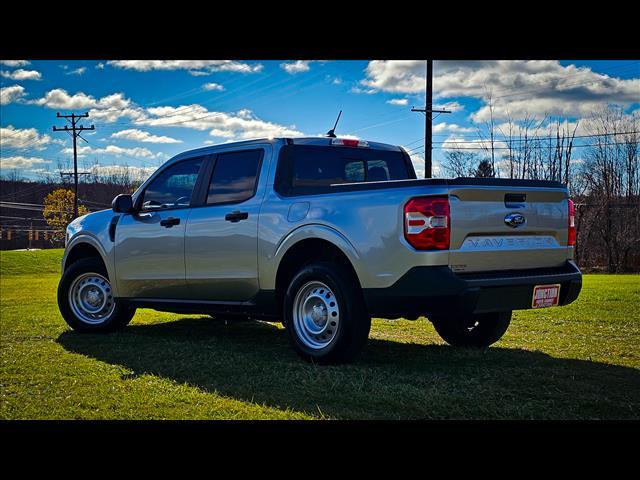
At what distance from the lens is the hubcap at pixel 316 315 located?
6387 millimetres

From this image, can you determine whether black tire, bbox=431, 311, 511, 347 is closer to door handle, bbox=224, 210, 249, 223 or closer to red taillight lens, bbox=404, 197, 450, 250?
red taillight lens, bbox=404, 197, 450, 250

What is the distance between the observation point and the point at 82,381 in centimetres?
618

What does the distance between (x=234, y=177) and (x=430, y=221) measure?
102 inches

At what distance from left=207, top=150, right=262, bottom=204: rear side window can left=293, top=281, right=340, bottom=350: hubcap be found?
52.0 inches

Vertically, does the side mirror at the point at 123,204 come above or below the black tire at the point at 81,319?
above

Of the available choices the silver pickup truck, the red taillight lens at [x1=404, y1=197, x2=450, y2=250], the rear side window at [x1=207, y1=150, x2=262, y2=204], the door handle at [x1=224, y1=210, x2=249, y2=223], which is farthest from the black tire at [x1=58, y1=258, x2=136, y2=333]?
the red taillight lens at [x1=404, y1=197, x2=450, y2=250]

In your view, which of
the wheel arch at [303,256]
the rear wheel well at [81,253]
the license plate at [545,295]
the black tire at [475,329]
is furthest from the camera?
the rear wheel well at [81,253]

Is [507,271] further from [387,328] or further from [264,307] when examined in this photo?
[387,328]

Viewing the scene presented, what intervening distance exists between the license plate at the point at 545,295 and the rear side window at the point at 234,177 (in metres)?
2.87

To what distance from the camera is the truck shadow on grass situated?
5082 mm

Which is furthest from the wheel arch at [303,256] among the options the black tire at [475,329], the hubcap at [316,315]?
the black tire at [475,329]

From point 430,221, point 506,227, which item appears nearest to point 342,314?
point 430,221

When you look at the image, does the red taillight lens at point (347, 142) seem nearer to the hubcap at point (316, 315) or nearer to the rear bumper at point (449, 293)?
the hubcap at point (316, 315)
